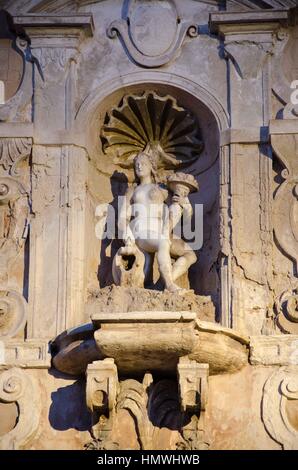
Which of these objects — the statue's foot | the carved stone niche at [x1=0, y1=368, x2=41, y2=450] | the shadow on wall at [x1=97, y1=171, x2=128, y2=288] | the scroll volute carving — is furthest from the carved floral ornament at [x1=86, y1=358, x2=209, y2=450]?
the scroll volute carving

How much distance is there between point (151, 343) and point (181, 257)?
1.29 meters

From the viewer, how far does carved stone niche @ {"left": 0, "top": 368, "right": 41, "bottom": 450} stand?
46.6 feet

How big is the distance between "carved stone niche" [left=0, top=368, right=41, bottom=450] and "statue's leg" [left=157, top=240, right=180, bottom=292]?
134cm

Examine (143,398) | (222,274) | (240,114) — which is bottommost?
(143,398)

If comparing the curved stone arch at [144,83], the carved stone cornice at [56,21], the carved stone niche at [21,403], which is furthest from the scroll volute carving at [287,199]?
the carved stone niche at [21,403]

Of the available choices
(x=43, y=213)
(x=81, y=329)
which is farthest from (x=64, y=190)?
(x=81, y=329)

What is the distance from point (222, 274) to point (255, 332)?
56 centimetres

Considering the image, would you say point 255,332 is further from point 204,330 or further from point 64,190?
point 64,190

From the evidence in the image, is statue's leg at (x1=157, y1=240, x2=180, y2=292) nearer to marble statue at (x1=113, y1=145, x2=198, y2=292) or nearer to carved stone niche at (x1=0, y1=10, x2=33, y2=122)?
marble statue at (x1=113, y1=145, x2=198, y2=292)

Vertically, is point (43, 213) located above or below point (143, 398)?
above

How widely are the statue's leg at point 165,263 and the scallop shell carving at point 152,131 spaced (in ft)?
3.19

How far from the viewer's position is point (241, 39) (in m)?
15.3

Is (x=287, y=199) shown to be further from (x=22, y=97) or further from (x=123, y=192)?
(x=22, y=97)

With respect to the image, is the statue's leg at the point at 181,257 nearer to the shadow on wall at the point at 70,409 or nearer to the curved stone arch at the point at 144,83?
the curved stone arch at the point at 144,83
